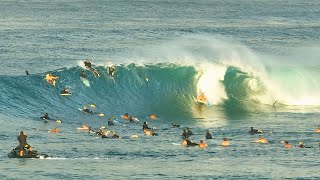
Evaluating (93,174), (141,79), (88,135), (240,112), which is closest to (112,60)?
(141,79)

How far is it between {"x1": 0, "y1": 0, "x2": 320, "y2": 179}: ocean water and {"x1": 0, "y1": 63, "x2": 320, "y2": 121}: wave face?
10cm

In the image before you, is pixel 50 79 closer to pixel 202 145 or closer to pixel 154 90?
pixel 154 90

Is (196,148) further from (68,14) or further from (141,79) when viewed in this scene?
(68,14)

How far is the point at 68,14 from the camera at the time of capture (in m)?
152

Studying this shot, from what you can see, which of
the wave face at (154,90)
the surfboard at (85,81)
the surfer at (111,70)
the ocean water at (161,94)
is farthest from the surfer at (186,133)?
the surfer at (111,70)

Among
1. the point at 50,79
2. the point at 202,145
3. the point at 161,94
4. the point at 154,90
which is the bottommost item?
the point at 202,145

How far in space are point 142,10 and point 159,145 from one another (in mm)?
108144

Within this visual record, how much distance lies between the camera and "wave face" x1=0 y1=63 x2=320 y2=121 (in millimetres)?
70125

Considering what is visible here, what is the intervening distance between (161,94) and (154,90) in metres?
0.84

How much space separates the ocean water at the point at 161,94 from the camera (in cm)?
5000

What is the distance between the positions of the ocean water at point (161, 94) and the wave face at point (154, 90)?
0.33 ft

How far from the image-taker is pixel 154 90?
77188 mm

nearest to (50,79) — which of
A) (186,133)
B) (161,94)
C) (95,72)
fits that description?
(95,72)

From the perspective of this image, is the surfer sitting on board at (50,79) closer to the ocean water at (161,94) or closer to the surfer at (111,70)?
the ocean water at (161,94)
